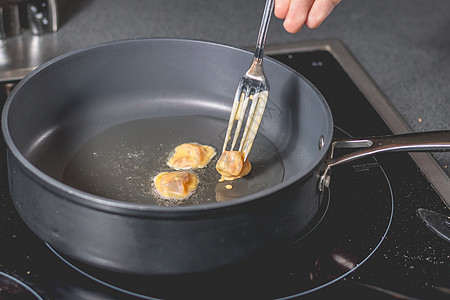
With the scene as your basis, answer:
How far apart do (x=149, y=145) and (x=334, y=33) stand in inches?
24.6

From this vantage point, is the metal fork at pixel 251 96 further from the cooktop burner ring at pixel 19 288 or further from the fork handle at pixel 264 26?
the cooktop burner ring at pixel 19 288

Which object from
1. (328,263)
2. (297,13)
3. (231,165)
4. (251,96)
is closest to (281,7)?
(297,13)

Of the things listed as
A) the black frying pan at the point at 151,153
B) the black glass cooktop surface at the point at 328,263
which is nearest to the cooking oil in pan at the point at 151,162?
the black frying pan at the point at 151,153

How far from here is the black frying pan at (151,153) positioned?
0.61 metres

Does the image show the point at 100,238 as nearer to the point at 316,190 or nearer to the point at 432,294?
the point at 316,190

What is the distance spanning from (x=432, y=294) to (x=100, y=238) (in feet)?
1.37

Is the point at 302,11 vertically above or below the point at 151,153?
above

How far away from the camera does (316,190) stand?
70 cm

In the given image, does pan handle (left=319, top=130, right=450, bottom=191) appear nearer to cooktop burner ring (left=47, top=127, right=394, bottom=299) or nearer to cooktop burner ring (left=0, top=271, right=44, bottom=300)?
cooktop burner ring (left=47, top=127, right=394, bottom=299)

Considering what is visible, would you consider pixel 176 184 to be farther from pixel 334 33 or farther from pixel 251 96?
pixel 334 33

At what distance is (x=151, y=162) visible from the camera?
892 mm

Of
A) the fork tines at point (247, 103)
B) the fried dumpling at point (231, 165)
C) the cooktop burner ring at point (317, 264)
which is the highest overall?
the fork tines at point (247, 103)

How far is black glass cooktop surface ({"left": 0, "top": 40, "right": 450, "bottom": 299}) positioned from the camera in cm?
70

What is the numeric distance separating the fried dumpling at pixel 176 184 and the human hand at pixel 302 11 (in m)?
0.29
